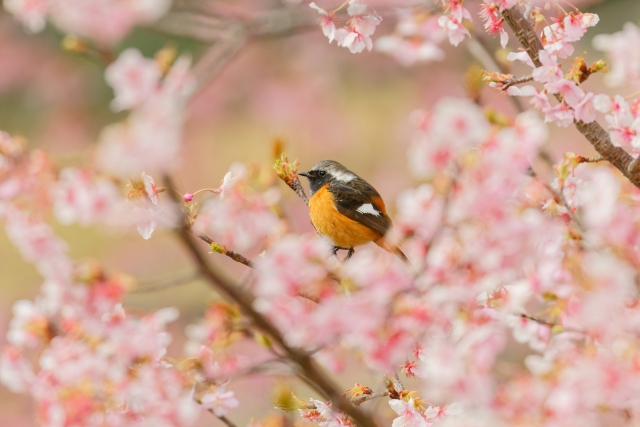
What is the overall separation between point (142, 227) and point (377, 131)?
14.7 metres

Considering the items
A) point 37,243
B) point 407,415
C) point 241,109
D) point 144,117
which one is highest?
point 144,117

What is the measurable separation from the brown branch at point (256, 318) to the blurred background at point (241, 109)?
27.2 feet

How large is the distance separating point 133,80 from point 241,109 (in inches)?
552

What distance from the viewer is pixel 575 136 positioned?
11.7 m

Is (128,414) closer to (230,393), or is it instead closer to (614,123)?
(230,393)

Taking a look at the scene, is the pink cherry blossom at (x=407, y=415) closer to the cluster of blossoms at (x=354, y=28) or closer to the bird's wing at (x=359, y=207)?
the cluster of blossoms at (x=354, y=28)

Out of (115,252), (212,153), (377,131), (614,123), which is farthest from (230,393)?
(212,153)

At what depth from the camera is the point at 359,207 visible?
15.1 ft

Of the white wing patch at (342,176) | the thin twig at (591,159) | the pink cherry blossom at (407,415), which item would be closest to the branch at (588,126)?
the thin twig at (591,159)

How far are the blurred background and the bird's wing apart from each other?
5639mm

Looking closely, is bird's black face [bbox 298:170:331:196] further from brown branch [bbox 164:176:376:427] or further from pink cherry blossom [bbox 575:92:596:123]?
brown branch [bbox 164:176:376:427]

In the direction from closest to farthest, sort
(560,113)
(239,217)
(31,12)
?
(239,217) → (560,113) → (31,12)

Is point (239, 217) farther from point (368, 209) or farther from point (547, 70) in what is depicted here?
point (368, 209)

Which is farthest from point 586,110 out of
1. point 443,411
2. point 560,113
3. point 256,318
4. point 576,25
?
point 256,318
